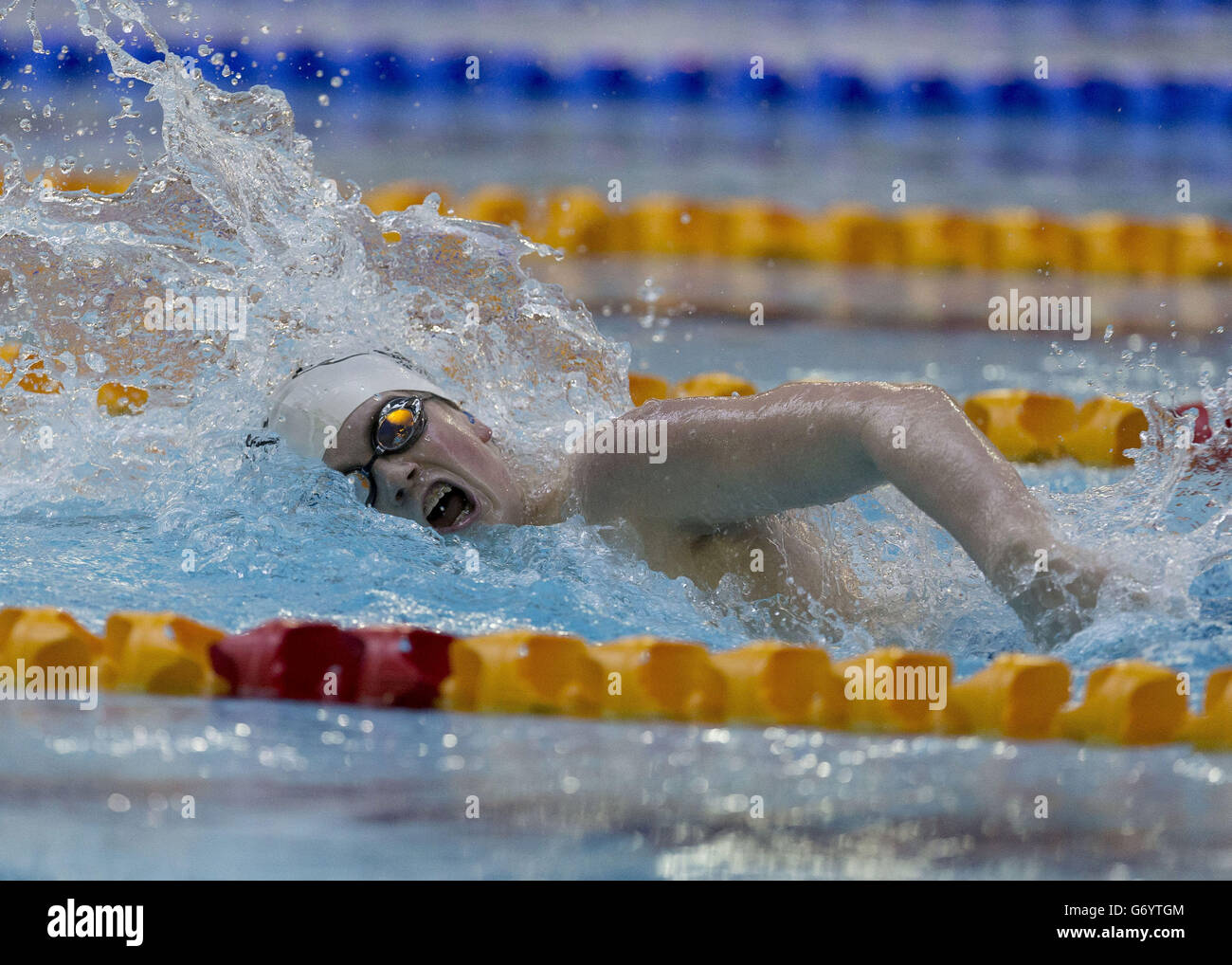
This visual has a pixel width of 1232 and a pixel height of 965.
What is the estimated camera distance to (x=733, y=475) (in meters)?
1.97

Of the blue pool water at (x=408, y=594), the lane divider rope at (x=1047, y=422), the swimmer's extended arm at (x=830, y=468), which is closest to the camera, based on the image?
the blue pool water at (x=408, y=594)

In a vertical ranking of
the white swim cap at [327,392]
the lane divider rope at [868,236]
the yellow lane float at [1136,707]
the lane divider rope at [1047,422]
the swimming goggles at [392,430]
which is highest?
the lane divider rope at [868,236]

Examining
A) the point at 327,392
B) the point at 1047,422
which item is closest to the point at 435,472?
the point at 327,392

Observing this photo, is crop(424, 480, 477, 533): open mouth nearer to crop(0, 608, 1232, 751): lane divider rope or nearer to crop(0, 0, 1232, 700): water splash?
crop(0, 0, 1232, 700): water splash

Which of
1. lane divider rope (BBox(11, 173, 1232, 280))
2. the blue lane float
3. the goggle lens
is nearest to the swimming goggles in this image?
the goggle lens

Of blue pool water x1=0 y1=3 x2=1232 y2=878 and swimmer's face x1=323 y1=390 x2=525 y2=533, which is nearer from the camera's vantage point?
blue pool water x1=0 y1=3 x2=1232 y2=878

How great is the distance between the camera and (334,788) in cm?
157

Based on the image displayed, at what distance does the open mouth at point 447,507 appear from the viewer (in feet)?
7.09

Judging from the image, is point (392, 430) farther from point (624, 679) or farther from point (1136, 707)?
point (1136, 707)

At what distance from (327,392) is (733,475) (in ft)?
2.24

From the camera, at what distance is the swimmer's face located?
2152 millimetres

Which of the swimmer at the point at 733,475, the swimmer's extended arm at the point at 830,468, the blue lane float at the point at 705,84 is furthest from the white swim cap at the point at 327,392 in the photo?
the blue lane float at the point at 705,84

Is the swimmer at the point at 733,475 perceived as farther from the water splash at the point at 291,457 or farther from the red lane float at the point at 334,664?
the red lane float at the point at 334,664

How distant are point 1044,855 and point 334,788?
0.76 m
